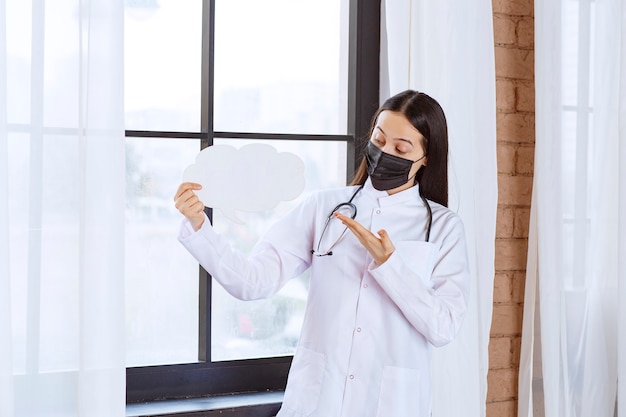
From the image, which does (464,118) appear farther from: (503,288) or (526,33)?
(503,288)

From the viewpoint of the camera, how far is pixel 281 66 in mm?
2646

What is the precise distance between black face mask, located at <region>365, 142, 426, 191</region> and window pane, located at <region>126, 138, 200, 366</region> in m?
0.75

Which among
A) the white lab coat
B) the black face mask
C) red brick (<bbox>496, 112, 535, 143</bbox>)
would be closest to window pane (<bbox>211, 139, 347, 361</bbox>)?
red brick (<bbox>496, 112, 535, 143</bbox>)

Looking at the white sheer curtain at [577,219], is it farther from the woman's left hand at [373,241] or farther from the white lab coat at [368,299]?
the woman's left hand at [373,241]

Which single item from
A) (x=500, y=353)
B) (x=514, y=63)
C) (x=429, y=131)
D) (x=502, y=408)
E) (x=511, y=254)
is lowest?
(x=502, y=408)

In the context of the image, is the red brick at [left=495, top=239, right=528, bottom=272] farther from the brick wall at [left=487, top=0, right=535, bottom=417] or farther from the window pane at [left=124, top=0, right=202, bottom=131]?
the window pane at [left=124, top=0, right=202, bottom=131]

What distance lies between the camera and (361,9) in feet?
8.69

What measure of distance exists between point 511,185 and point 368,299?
39.7 inches

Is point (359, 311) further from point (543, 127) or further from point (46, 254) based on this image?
point (543, 127)

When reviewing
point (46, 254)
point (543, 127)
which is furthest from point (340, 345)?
point (543, 127)

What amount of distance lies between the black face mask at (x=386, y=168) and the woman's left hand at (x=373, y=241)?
0.52ft

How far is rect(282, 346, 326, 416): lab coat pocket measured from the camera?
1.90 meters

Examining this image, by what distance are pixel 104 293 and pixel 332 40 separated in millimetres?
1125

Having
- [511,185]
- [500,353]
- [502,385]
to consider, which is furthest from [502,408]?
[511,185]
